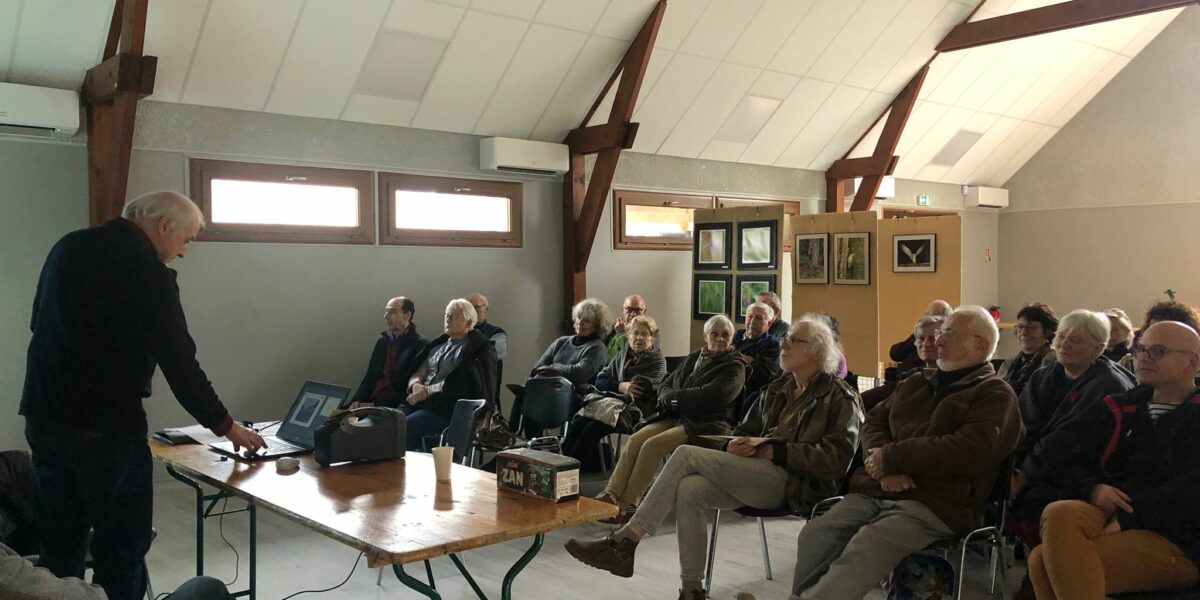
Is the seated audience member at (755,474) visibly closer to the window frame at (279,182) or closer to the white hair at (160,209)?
the white hair at (160,209)

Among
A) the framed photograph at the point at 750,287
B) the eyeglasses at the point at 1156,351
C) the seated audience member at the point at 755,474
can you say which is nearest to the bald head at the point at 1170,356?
the eyeglasses at the point at 1156,351

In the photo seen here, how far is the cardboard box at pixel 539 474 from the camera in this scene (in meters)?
2.38

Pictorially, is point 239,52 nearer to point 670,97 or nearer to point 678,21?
Answer: point 678,21

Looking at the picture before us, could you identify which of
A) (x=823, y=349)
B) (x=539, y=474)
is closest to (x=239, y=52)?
(x=823, y=349)

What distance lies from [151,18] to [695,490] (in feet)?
13.0

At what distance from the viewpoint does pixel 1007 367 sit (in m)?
4.32

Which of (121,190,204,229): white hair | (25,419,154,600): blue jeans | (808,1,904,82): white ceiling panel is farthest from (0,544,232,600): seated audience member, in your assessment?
(808,1,904,82): white ceiling panel

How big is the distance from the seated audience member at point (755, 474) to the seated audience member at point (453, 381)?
1695 mm

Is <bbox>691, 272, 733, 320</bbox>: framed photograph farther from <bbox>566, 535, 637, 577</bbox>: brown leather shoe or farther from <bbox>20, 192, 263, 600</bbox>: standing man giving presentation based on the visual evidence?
<bbox>20, 192, 263, 600</bbox>: standing man giving presentation

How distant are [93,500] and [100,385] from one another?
31 cm

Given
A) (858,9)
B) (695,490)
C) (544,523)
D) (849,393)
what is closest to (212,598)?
(544,523)

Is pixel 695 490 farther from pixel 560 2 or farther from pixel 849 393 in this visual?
pixel 560 2

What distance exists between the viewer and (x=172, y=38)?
522cm

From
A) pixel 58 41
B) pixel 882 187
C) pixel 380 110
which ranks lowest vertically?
pixel 882 187
